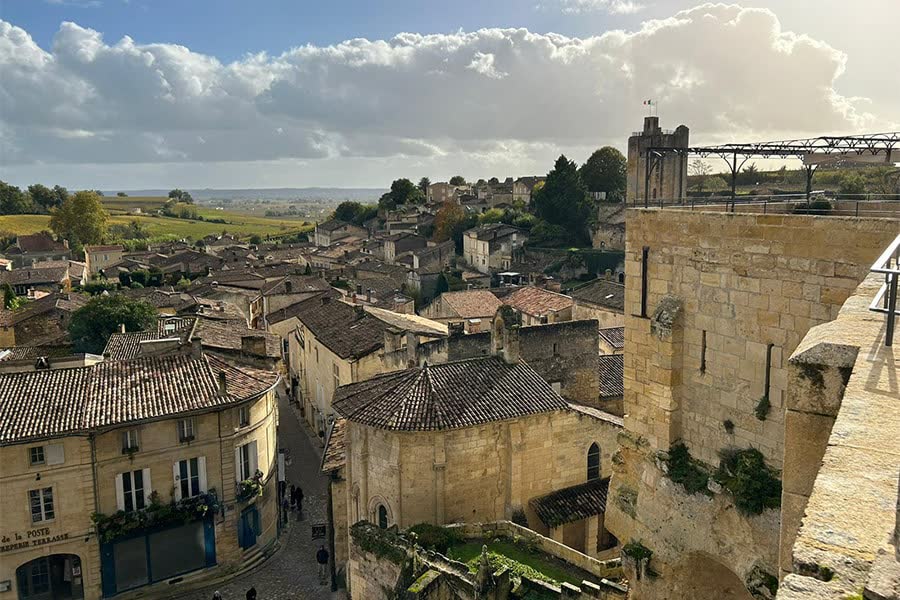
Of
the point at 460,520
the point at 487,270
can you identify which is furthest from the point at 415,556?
the point at 487,270

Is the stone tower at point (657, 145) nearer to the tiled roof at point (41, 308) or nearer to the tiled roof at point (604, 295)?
the tiled roof at point (604, 295)

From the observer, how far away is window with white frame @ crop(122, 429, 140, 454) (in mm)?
22625

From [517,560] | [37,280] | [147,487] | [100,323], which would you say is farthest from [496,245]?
[517,560]

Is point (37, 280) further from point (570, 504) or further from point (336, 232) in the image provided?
point (570, 504)

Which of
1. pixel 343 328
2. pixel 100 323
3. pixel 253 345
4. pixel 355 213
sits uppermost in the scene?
pixel 355 213

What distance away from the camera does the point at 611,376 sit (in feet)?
99.5

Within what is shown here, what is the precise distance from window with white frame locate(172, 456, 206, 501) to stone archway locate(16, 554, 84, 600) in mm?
3737

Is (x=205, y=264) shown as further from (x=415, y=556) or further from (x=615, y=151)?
(x=415, y=556)

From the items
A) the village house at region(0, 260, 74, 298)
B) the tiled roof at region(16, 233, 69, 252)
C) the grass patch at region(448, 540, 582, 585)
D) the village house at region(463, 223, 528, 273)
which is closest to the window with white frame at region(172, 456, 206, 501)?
the grass patch at region(448, 540, 582, 585)

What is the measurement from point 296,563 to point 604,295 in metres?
29.8

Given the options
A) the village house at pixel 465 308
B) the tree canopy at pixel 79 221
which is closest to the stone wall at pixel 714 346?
the village house at pixel 465 308

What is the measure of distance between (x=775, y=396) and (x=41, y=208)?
16806 centimetres

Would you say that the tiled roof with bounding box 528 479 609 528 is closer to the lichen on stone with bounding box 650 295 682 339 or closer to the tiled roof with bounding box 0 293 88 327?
the lichen on stone with bounding box 650 295 682 339

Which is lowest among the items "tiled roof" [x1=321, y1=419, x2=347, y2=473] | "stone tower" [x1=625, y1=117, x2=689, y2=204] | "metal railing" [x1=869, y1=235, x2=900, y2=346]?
"tiled roof" [x1=321, y1=419, x2=347, y2=473]
